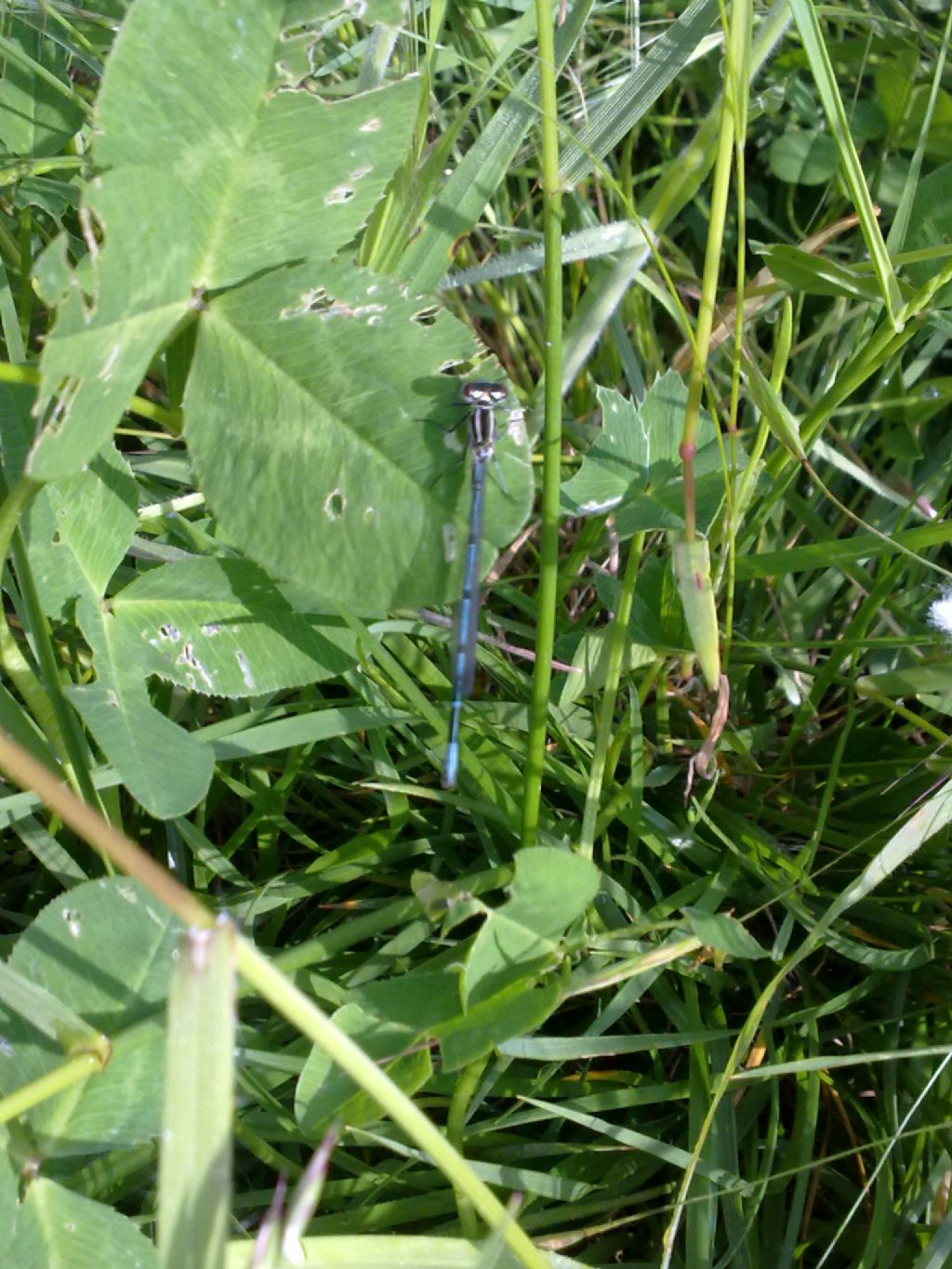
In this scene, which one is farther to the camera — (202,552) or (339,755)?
(339,755)

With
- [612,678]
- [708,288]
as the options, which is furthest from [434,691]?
[708,288]

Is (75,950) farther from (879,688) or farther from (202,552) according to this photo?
(879,688)

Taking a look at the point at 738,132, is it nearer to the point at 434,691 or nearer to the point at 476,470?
the point at 476,470

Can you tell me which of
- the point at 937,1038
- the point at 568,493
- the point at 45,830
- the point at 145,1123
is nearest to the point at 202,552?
the point at 45,830

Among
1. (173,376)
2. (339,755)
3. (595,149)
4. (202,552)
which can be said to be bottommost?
(339,755)

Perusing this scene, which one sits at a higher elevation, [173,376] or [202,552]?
[173,376]

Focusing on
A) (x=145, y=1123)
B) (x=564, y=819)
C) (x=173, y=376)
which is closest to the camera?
(x=145, y=1123)

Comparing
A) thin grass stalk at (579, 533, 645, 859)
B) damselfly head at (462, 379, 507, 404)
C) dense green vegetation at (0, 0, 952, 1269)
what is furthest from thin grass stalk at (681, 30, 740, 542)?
damselfly head at (462, 379, 507, 404)
